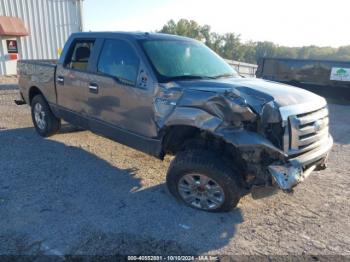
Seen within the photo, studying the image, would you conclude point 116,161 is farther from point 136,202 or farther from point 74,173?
point 136,202

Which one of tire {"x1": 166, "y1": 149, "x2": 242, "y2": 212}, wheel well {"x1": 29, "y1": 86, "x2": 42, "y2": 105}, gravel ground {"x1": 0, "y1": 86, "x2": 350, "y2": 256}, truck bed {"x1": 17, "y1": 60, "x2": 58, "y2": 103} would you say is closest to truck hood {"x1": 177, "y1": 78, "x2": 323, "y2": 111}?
tire {"x1": 166, "y1": 149, "x2": 242, "y2": 212}

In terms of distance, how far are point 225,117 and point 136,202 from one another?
58.2 inches

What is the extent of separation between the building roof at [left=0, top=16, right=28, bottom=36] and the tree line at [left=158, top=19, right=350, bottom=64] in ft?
209

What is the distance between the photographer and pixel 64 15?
17.4 meters

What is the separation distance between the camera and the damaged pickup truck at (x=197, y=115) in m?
3.03

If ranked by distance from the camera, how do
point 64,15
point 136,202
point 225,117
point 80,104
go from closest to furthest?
point 225,117
point 136,202
point 80,104
point 64,15

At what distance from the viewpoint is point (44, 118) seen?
5.79 m

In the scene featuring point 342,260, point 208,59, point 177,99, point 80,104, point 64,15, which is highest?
point 64,15

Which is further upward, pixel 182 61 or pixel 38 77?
pixel 182 61

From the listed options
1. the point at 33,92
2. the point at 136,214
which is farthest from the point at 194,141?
the point at 33,92

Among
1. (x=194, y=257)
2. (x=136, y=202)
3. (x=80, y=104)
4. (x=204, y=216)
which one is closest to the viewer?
(x=194, y=257)

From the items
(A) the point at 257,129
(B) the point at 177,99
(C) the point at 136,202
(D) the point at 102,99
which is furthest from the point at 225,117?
(D) the point at 102,99

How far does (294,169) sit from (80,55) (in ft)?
11.9

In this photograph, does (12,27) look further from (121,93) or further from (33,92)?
(121,93)
